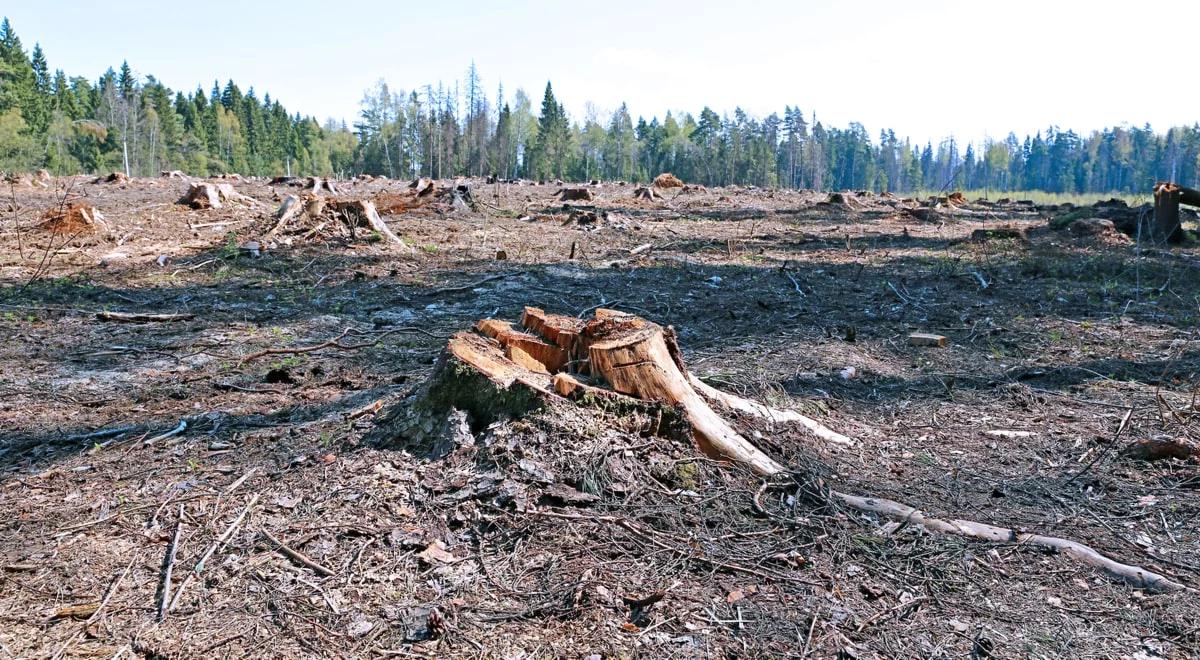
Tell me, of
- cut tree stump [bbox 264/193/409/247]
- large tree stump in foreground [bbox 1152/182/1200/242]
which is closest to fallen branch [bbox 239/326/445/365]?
cut tree stump [bbox 264/193/409/247]

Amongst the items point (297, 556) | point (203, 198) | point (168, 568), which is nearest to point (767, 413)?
point (297, 556)

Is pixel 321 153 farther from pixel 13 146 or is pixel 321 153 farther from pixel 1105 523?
pixel 1105 523

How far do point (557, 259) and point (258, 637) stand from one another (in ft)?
29.1

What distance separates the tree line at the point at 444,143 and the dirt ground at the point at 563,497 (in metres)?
44.8

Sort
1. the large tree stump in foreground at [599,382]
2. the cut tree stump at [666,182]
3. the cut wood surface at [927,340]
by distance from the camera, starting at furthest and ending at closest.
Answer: the cut tree stump at [666,182]
the cut wood surface at [927,340]
the large tree stump in foreground at [599,382]

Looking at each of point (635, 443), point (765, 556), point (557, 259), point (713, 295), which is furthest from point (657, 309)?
point (765, 556)

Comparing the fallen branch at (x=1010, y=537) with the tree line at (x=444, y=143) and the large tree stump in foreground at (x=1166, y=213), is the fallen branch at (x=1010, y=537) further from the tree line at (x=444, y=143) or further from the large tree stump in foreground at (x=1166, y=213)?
the tree line at (x=444, y=143)

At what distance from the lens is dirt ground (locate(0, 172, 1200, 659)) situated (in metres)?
2.29

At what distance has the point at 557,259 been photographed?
35.6 ft

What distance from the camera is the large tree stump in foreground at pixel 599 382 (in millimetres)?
3148

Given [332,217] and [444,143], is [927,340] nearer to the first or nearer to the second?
[332,217]

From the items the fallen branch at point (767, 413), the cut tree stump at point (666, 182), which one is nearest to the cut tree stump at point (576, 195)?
the cut tree stump at point (666, 182)

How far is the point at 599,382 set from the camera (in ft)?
11.4

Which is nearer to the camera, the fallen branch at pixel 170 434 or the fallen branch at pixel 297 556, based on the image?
the fallen branch at pixel 297 556
